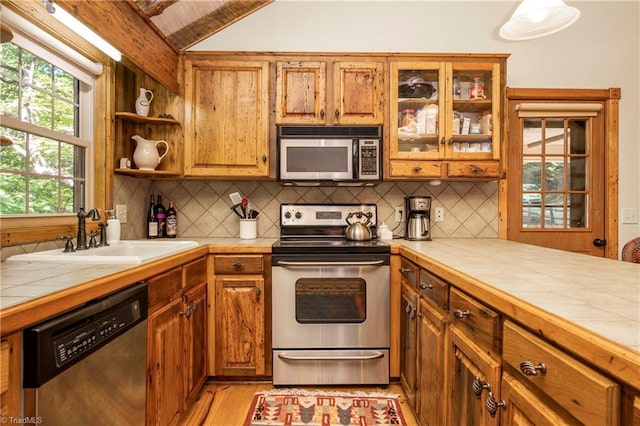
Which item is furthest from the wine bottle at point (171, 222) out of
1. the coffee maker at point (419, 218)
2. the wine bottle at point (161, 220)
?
the coffee maker at point (419, 218)

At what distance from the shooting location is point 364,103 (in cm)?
242

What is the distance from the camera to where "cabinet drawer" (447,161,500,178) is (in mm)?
2420

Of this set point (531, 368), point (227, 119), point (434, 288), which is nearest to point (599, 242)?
point (434, 288)

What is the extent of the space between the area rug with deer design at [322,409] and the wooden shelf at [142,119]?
6.13ft

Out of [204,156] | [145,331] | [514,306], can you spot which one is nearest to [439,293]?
[514,306]

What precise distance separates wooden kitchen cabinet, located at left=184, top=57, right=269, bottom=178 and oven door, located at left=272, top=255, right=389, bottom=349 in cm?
78

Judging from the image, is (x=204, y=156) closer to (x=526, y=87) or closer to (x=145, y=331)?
(x=145, y=331)

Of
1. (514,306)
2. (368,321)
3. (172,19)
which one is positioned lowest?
(368,321)

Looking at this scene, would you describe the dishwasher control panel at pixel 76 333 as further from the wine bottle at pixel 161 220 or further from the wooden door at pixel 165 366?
the wine bottle at pixel 161 220

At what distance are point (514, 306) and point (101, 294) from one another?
3.87ft

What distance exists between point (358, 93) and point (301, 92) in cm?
40

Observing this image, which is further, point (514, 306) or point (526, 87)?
point (526, 87)

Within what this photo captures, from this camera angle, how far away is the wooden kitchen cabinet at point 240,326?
2.18 meters

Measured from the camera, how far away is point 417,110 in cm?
247
